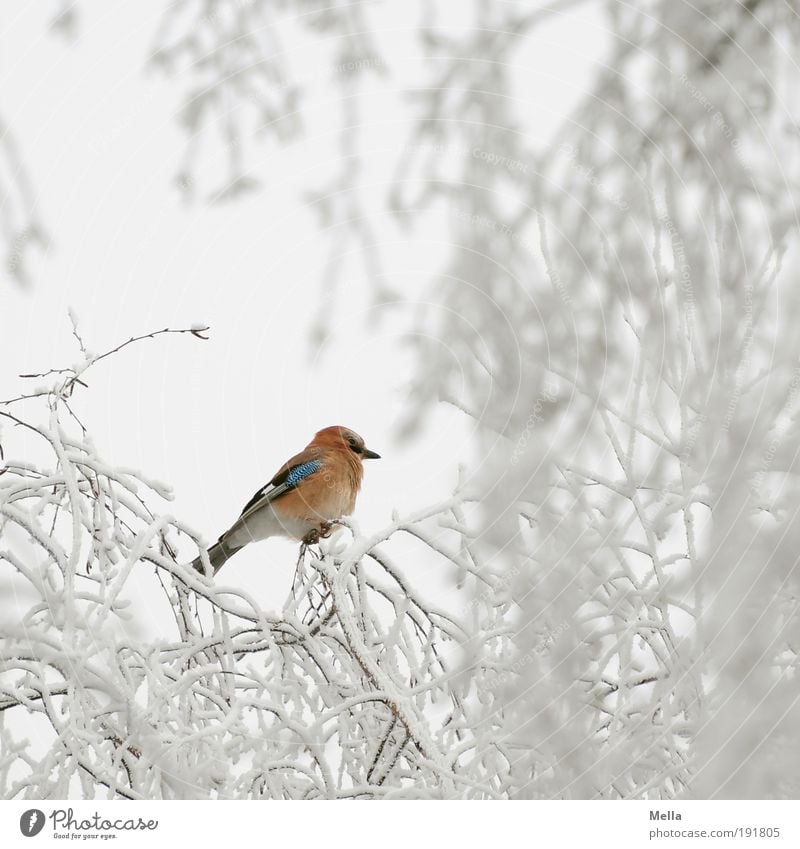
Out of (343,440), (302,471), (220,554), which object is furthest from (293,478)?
(220,554)

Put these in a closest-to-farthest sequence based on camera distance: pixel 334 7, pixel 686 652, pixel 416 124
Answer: pixel 686 652
pixel 416 124
pixel 334 7

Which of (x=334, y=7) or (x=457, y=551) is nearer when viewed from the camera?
(x=457, y=551)

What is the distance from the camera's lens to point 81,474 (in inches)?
83.4

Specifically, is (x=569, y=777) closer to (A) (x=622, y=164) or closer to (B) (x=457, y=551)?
(B) (x=457, y=551)

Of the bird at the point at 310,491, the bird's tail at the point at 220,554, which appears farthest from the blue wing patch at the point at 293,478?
the bird's tail at the point at 220,554

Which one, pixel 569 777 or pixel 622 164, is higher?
pixel 622 164

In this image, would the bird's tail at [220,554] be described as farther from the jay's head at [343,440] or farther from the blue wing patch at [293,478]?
the jay's head at [343,440]

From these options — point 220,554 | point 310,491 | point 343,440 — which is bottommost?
point 220,554

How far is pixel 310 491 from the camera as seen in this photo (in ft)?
12.3

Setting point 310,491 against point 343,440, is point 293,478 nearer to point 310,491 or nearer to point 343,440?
point 310,491

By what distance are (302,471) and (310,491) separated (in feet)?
0.25

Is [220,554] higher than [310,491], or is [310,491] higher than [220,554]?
[310,491]

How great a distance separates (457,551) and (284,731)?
516 millimetres
